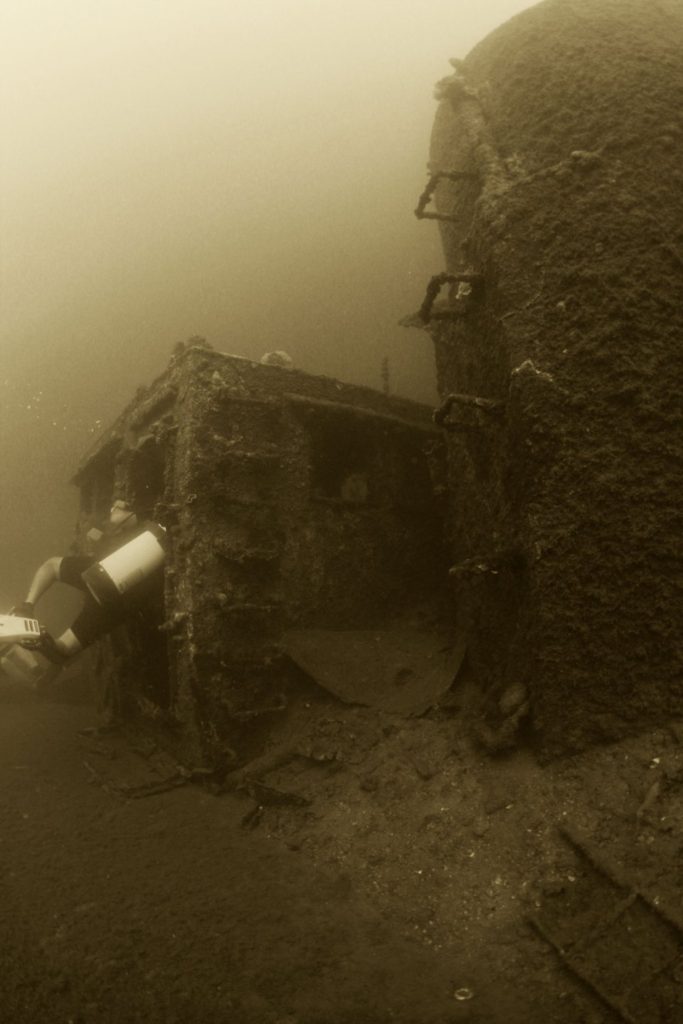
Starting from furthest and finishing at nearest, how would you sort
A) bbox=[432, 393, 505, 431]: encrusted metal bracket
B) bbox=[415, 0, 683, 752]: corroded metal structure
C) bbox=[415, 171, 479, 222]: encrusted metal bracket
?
bbox=[415, 171, 479, 222]: encrusted metal bracket
bbox=[432, 393, 505, 431]: encrusted metal bracket
bbox=[415, 0, 683, 752]: corroded metal structure

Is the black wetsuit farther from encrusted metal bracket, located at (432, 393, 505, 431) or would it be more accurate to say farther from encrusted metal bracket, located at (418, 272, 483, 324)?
encrusted metal bracket, located at (418, 272, 483, 324)

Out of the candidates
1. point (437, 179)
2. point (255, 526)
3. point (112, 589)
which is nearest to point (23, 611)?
point (112, 589)

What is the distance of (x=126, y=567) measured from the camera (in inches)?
208

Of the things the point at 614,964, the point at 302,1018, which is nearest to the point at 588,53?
the point at 614,964

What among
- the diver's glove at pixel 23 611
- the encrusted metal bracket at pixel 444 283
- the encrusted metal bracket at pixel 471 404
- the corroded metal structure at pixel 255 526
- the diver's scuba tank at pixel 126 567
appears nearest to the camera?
the encrusted metal bracket at pixel 471 404

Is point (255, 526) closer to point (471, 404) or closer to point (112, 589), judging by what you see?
point (112, 589)

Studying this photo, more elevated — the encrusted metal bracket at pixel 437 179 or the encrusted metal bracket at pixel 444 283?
the encrusted metal bracket at pixel 437 179

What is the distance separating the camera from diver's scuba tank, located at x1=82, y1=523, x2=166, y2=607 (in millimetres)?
5238

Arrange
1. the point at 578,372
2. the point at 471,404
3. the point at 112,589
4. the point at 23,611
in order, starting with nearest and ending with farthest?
the point at 578,372, the point at 471,404, the point at 112,589, the point at 23,611

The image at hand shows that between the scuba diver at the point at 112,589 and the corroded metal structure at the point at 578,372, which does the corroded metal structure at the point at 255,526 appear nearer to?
the scuba diver at the point at 112,589

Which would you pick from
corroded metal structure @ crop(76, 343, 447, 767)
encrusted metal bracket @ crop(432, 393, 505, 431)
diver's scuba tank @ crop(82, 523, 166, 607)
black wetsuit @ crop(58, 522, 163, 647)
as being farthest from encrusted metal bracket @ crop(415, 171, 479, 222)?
black wetsuit @ crop(58, 522, 163, 647)

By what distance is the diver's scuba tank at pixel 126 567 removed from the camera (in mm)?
5238

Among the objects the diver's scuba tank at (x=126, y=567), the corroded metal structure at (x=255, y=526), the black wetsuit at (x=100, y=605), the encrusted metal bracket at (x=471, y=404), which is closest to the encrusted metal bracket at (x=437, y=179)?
the encrusted metal bracket at (x=471, y=404)

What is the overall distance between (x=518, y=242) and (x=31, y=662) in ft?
19.3
